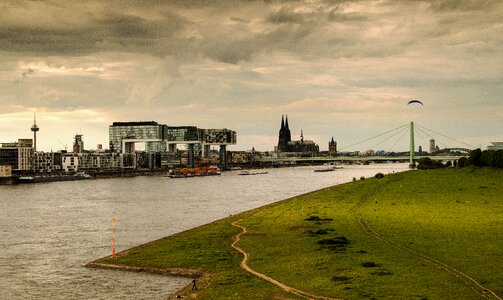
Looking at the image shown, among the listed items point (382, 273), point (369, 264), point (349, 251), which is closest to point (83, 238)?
point (349, 251)

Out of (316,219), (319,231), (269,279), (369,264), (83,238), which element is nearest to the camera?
(269,279)

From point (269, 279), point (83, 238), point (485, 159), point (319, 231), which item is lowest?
point (83, 238)

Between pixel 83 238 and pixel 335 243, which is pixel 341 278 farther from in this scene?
pixel 83 238

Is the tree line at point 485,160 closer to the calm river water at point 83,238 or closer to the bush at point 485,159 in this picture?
the bush at point 485,159

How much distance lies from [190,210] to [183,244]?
1585 inches

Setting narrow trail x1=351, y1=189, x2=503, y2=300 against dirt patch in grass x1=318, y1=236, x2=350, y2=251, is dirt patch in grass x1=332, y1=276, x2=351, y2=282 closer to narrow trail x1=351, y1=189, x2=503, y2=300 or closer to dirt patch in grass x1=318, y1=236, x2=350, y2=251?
narrow trail x1=351, y1=189, x2=503, y2=300

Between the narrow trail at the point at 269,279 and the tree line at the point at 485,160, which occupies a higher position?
the tree line at the point at 485,160

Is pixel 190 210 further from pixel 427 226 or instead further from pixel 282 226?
pixel 427 226

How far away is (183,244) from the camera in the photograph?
46125 millimetres

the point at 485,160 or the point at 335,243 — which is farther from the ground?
the point at 485,160

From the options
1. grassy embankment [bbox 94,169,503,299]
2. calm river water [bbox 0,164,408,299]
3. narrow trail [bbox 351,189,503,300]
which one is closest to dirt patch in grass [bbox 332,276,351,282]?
grassy embankment [bbox 94,169,503,299]

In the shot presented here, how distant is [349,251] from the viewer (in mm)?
38781

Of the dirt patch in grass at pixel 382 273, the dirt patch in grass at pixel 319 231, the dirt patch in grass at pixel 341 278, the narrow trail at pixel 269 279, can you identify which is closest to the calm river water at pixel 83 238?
the narrow trail at pixel 269 279

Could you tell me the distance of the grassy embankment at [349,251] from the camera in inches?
1168
